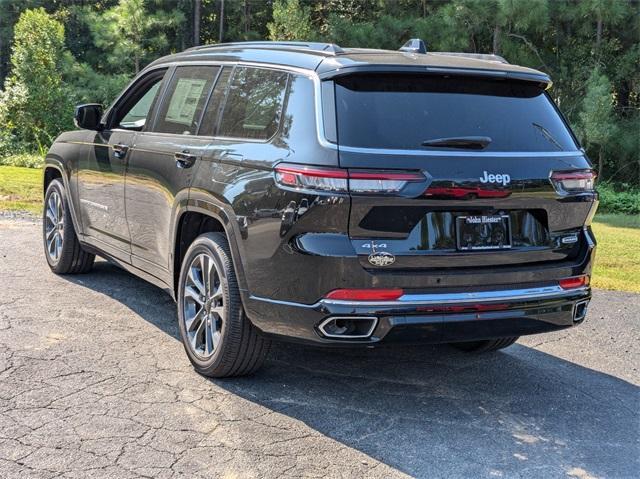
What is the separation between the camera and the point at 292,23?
2530 centimetres

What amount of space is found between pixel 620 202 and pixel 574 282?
A: 764 inches

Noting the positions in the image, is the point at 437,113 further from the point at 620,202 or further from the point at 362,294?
the point at 620,202

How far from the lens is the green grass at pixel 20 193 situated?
38.1 feet

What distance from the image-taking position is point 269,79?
4.48 meters

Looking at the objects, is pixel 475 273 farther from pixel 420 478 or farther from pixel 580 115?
pixel 580 115

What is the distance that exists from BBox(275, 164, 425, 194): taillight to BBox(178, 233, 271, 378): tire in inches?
34.1

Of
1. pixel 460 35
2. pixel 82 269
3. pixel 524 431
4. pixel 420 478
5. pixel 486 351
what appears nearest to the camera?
pixel 420 478

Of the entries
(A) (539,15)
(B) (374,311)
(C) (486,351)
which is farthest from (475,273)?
(A) (539,15)

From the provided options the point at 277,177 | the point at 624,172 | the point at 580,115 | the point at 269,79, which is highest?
the point at 269,79

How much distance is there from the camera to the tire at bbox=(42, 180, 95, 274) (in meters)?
6.85

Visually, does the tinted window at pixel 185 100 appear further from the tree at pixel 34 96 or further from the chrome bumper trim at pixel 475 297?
the tree at pixel 34 96

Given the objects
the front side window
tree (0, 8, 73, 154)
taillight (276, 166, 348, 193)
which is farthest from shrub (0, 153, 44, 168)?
taillight (276, 166, 348, 193)

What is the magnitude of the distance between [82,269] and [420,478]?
452cm

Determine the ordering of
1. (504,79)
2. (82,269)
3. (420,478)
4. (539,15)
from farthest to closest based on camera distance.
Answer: (539,15), (82,269), (504,79), (420,478)
